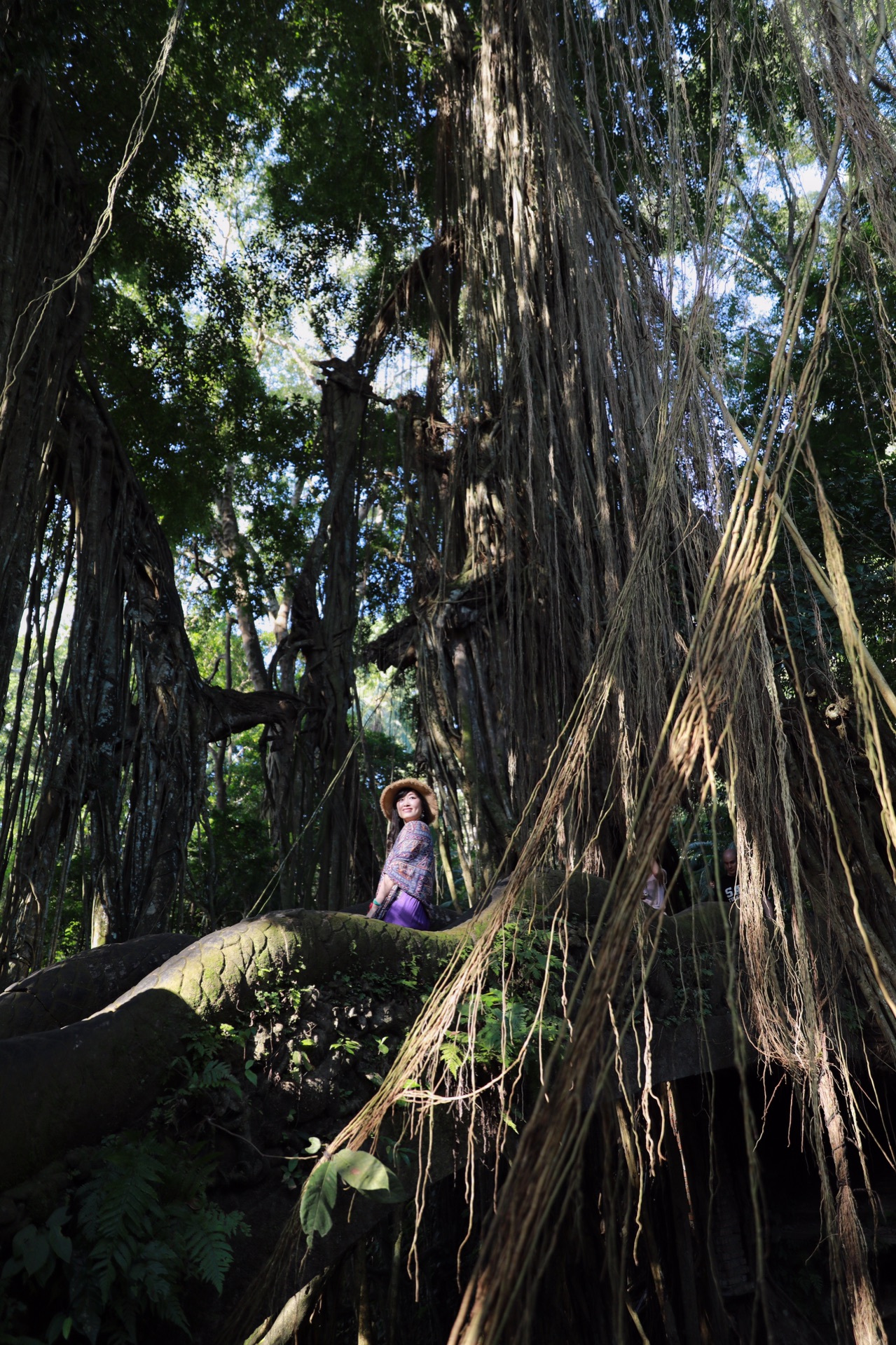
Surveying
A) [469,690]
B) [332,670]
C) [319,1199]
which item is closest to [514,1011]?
[319,1199]

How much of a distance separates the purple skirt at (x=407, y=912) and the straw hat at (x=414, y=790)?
36 centimetres

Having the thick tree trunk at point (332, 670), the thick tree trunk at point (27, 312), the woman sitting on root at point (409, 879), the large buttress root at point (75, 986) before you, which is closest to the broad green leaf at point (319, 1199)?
the large buttress root at point (75, 986)

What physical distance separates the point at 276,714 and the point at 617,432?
2.84 m

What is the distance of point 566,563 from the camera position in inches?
140

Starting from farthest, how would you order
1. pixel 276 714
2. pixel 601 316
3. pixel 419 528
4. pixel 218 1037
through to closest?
pixel 276 714
pixel 419 528
pixel 601 316
pixel 218 1037

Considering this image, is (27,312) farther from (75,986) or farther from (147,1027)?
(147,1027)

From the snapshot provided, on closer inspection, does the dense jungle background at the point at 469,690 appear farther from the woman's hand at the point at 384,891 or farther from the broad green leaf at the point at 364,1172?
the woman's hand at the point at 384,891

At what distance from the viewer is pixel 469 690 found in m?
3.70

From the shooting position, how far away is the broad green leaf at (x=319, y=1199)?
1.39 m

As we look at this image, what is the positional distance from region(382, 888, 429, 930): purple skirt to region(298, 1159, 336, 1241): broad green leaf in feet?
4.83

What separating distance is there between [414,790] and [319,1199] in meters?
1.79

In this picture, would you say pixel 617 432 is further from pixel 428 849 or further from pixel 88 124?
pixel 88 124

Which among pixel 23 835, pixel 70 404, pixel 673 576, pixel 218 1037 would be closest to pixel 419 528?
pixel 673 576

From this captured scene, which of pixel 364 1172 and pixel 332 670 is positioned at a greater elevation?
pixel 332 670
